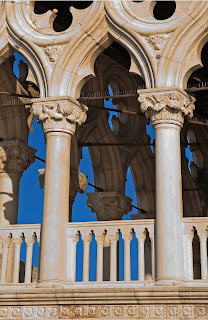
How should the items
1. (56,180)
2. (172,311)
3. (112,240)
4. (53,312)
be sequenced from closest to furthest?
1. (172,311)
2. (53,312)
3. (112,240)
4. (56,180)

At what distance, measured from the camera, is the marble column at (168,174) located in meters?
14.4

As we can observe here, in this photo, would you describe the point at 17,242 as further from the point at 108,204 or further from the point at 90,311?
the point at 108,204

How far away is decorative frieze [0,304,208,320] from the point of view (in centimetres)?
1394

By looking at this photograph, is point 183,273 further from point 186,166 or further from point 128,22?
point 186,166

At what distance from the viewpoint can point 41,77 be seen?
16312 mm

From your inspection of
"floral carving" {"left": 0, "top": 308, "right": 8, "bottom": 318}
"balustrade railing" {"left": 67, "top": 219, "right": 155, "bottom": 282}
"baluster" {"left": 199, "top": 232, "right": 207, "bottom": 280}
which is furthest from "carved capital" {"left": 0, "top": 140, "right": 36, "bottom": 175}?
"baluster" {"left": 199, "top": 232, "right": 207, "bottom": 280}

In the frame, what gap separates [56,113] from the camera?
15.8 metres

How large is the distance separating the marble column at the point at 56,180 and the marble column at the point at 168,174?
1603 mm

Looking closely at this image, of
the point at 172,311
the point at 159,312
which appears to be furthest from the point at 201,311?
the point at 159,312

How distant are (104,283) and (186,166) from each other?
11.4 meters

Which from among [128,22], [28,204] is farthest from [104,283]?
[28,204]

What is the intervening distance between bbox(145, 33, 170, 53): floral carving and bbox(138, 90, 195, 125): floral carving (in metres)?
0.96

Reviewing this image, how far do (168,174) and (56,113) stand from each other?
8.56 feet

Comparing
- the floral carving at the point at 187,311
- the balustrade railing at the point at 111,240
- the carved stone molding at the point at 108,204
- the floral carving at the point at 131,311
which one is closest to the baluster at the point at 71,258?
the balustrade railing at the point at 111,240
